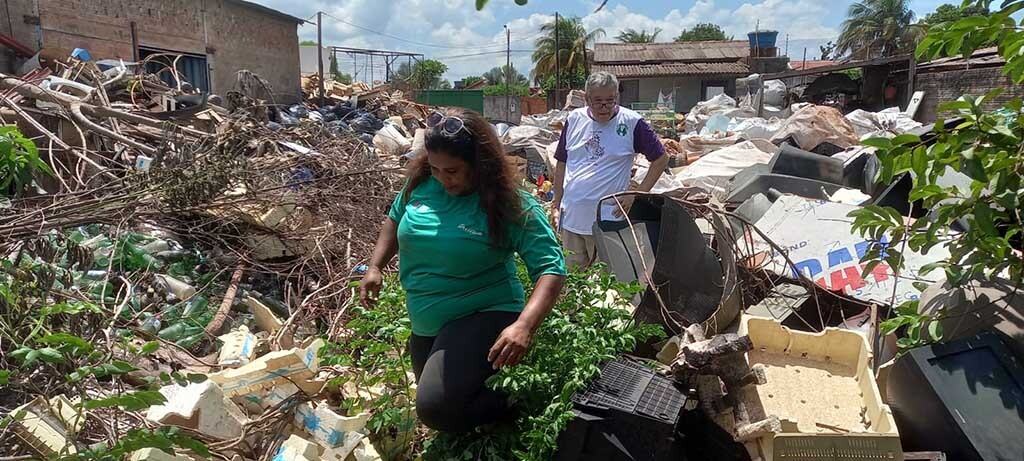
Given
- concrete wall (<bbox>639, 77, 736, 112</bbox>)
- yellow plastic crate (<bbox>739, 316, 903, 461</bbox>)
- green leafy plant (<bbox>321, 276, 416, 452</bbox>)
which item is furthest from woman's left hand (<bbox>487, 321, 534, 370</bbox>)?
concrete wall (<bbox>639, 77, 736, 112</bbox>)

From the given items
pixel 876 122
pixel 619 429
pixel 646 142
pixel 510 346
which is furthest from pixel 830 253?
pixel 876 122

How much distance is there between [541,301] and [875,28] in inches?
2047

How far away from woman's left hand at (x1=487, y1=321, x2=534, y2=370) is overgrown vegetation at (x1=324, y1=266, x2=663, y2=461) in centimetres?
6

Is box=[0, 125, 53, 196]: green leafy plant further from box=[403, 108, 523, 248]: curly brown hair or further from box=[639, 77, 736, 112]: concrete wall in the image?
box=[639, 77, 736, 112]: concrete wall

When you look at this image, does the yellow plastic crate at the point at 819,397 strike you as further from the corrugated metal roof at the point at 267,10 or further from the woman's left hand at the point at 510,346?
the corrugated metal roof at the point at 267,10

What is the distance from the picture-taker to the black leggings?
200cm

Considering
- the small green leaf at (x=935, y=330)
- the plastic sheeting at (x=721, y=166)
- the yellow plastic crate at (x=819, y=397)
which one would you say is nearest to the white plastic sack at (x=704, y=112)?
the plastic sheeting at (x=721, y=166)

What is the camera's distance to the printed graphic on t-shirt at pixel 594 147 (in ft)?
12.3

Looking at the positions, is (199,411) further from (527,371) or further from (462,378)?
(527,371)

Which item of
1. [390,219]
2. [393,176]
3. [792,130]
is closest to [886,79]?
[792,130]

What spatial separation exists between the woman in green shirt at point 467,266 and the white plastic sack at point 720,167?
459 cm

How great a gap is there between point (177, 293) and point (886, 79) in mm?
19200

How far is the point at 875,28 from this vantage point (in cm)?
4547

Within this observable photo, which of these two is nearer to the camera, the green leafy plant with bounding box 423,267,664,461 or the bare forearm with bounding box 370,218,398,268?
the green leafy plant with bounding box 423,267,664,461
